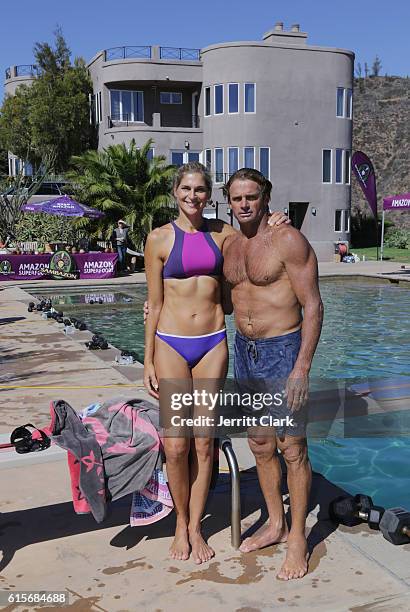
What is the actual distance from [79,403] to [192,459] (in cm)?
307

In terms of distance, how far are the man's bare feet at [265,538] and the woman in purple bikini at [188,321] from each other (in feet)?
0.70

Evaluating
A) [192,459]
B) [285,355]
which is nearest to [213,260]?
[285,355]

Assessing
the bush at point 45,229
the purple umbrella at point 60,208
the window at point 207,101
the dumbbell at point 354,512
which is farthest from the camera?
the window at point 207,101

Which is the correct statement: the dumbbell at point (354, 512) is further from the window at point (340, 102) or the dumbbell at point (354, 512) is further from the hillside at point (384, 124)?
the hillside at point (384, 124)

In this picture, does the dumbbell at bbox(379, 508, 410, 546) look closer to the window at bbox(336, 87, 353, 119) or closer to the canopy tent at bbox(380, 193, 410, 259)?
the canopy tent at bbox(380, 193, 410, 259)

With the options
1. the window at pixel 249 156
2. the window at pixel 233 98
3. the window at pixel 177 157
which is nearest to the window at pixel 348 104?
the window at pixel 249 156

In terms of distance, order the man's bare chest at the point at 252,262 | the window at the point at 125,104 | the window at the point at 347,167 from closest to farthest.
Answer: the man's bare chest at the point at 252,262 → the window at the point at 347,167 → the window at the point at 125,104

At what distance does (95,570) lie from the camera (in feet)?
11.0

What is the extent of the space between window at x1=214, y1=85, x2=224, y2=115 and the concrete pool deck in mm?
28835

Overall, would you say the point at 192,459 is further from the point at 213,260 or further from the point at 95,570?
the point at 213,260

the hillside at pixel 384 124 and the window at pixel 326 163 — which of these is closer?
the window at pixel 326 163

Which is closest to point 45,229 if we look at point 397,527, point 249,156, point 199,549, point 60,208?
point 60,208

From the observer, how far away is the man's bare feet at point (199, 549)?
346 centimetres

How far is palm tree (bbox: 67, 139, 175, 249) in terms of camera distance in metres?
26.0
